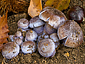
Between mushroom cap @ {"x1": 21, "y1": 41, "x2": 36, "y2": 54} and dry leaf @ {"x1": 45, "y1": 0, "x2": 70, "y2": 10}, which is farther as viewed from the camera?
dry leaf @ {"x1": 45, "y1": 0, "x2": 70, "y2": 10}

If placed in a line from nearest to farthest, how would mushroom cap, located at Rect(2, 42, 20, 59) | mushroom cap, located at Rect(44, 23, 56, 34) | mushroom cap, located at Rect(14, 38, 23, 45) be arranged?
mushroom cap, located at Rect(2, 42, 20, 59) → mushroom cap, located at Rect(14, 38, 23, 45) → mushroom cap, located at Rect(44, 23, 56, 34)

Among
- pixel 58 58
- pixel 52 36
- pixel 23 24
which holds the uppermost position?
pixel 23 24

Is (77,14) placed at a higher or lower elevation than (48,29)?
higher

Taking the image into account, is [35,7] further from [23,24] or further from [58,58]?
[58,58]

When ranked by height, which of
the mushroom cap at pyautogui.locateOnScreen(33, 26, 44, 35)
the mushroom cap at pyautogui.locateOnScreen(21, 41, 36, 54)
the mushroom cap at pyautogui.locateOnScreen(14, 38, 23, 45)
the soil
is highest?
the mushroom cap at pyautogui.locateOnScreen(33, 26, 44, 35)

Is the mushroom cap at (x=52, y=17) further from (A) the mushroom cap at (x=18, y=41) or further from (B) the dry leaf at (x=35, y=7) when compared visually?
(A) the mushroom cap at (x=18, y=41)

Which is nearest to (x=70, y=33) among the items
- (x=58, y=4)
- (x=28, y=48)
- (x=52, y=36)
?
(x=52, y=36)

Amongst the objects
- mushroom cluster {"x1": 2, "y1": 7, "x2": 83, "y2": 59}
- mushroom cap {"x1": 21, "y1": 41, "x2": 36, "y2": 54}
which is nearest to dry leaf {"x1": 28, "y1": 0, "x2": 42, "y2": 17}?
mushroom cluster {"x1": 2, "y1": 7, "x2": 83, "y2": 59}

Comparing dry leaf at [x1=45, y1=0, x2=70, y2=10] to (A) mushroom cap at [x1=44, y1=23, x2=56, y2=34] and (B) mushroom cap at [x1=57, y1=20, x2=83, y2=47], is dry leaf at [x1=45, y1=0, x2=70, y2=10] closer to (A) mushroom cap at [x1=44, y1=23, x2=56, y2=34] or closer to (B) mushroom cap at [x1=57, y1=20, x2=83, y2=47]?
(A) mushroom cap at [x1=44, y1=23, x2=56, y2=34]

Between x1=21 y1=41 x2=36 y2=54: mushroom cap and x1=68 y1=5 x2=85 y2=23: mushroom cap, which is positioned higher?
x1=68 y1=5 x2=85 y2=23: mushroom cap
